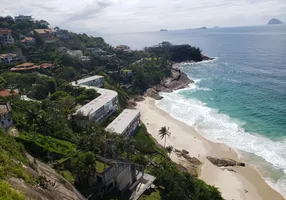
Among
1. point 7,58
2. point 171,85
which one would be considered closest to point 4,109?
point 7,58

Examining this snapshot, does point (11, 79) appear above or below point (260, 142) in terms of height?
above

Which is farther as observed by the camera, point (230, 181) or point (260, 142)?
point (260, 142)

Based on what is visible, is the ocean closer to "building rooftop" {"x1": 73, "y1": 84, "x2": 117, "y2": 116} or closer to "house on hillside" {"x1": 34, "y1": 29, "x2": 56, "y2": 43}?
"building rooftop" {"x1": 73, "y1": 84, "x2": 117, "y2": 116}

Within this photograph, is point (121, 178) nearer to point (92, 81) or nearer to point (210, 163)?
point (210, 163)

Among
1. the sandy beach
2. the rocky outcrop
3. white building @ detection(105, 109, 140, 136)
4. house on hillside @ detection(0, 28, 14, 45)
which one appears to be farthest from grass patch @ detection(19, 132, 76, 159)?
house on hillside @ detection(0, 28, 14, 45)

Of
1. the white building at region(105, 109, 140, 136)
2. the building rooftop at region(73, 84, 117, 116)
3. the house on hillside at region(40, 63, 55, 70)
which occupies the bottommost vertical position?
the white building at region(105, 109, 140, 136)

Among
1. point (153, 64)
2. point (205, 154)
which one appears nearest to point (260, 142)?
point (205, 154)

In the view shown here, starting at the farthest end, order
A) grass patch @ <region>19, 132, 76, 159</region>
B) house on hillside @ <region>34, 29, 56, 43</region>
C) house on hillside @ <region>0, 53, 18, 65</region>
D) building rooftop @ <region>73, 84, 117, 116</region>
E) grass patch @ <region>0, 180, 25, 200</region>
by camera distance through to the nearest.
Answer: house on hillside @ <region>34, 29, 56, 43</region> → house on hillside @ <region>0, 53, 18, 65</region> → building rooftop @ <region>73, 84, 117, 116</region> → grass patch @ <region>19, 132, 76, 159</region> → grass patch @ <region>0, 180, 25, 200</region>

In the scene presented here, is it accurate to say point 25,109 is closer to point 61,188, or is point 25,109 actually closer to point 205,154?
point 61,188

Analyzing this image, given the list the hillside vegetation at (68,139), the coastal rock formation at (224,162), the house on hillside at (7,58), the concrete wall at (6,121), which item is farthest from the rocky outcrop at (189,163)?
the house on hillside at (7,58)
